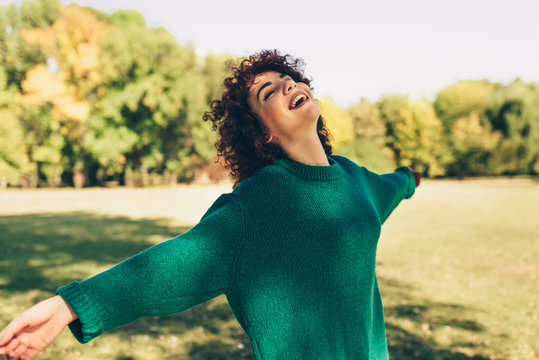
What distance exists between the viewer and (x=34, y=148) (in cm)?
3638

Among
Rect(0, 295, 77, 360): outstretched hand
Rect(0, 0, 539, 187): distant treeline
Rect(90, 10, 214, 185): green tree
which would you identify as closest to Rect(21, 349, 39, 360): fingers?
Rect(0, 295, 77, 360): outstretched hand

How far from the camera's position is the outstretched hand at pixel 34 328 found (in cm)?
119

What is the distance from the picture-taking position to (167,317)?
561 cm

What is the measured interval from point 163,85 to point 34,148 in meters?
13.3

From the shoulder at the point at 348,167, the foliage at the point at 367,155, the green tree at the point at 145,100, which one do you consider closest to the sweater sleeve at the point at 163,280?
the shoulder at the point at 348,167

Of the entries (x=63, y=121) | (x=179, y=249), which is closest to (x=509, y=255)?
(x=179, y=249)

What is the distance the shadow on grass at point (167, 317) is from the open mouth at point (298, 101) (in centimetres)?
331

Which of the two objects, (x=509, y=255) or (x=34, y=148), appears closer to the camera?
(x=509, y=255)

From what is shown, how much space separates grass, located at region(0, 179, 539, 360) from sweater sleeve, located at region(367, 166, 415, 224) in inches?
101

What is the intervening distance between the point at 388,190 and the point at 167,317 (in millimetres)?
4299

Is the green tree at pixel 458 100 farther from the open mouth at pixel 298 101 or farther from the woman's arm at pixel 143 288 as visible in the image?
the woman's arm at pixel 143 288

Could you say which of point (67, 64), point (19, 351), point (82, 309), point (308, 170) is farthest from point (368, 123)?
point (19, 351)

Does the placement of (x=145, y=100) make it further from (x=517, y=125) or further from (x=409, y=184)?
(x=517, y=125)

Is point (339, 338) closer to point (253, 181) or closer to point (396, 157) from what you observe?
point (253, 181)
